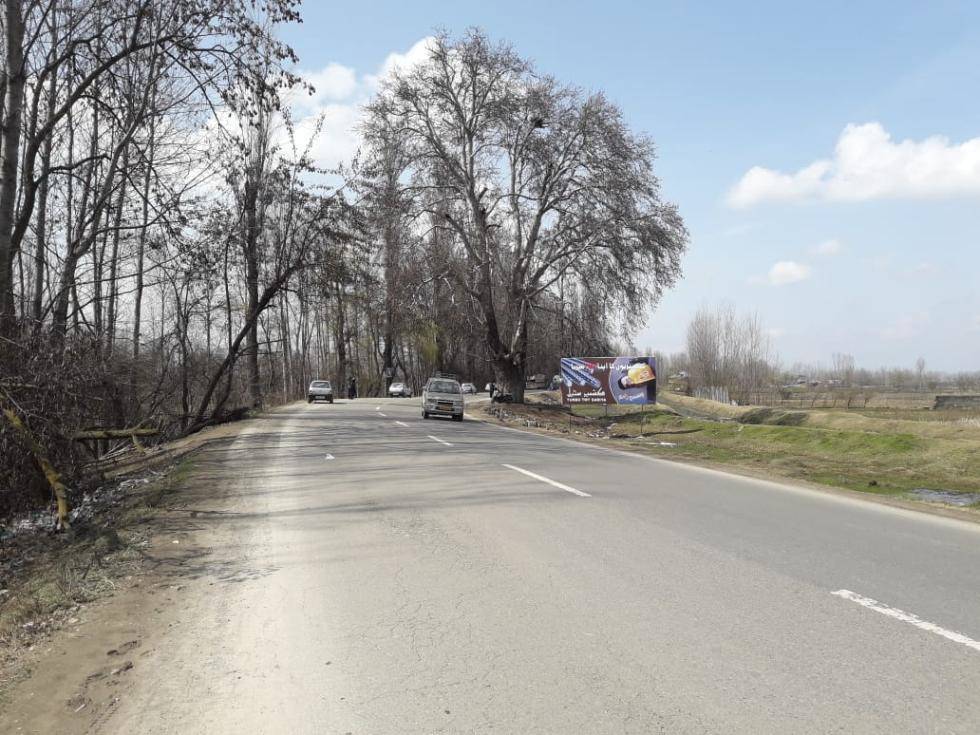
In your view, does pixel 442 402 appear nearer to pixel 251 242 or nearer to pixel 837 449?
pixel 251 242

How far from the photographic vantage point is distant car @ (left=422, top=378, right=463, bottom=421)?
29344mm

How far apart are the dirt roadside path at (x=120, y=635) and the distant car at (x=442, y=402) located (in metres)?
20.7

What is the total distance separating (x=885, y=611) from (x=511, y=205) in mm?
29377

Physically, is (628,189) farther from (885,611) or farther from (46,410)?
(885,611)

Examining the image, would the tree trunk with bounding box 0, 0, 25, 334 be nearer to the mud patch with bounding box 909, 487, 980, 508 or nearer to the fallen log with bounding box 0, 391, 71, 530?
the fallen log with bounding box 0, 391, 71, 530

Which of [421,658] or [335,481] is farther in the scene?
[335,481]

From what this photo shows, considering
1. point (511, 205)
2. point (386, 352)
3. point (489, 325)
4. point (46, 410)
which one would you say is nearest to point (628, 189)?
point (511, 205)

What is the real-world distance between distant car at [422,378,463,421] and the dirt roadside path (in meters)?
20.7

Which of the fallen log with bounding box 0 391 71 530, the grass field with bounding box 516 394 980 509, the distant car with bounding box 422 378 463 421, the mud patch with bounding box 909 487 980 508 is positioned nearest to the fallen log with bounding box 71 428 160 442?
the fallen log with bounding box 0 391 71 530

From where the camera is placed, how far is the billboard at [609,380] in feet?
88.2

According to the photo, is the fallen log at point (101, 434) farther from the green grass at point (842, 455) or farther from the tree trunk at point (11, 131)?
the green grass at point (842, 455)

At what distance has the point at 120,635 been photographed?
194 inches

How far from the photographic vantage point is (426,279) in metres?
32.2

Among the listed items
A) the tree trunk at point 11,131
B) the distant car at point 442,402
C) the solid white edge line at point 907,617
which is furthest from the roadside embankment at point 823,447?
the tree trunk at point 11,131
